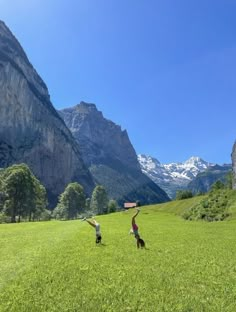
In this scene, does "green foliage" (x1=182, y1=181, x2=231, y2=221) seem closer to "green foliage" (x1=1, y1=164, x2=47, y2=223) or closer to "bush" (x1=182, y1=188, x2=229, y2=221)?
"bush" (x1=182, y1=188, x2=229, y2=221)

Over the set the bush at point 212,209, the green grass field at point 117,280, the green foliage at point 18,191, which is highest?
the green foliage at point 18,191

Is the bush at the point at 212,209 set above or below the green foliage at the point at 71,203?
below

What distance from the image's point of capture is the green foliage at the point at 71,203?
190250mm

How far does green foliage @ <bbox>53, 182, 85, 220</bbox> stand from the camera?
624 ft

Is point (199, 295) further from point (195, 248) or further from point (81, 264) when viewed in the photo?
point (195, 248)

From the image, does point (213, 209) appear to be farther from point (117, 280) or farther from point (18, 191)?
point (117, 280)

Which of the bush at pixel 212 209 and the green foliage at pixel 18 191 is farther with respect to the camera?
the green foliage at pixel 18 191

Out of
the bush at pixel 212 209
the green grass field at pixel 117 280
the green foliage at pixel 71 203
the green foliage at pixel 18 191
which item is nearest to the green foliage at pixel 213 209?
the bush at pixel 212 209

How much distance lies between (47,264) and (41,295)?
8.14 meters

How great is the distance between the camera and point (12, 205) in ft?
451

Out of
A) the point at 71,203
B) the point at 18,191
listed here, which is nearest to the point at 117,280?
the point at 18,191

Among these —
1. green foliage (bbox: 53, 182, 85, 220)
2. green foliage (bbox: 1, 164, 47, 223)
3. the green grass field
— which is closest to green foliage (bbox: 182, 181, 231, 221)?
the green grass field

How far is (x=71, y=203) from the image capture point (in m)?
190

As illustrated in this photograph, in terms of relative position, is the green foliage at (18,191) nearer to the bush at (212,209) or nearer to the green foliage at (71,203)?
the green foliage at (71,203)
